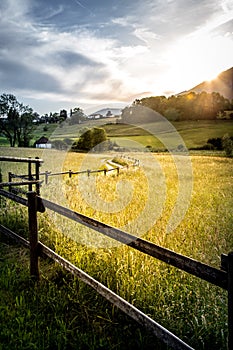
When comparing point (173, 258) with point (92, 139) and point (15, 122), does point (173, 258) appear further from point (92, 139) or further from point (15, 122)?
point (15, 122)

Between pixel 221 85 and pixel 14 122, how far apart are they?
71.5 feet

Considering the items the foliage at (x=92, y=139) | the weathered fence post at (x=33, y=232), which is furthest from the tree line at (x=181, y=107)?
the weathered fence post at (x=33, y=232)

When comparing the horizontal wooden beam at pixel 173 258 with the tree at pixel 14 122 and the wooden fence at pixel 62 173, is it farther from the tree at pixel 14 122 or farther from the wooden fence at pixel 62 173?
the tree at pixel 14 122

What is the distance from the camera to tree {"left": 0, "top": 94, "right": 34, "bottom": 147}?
26.8m

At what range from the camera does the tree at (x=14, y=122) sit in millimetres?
26812

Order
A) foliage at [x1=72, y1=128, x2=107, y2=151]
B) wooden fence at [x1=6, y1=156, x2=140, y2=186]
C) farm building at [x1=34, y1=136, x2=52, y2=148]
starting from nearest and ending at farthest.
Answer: wooden fence at [x1=6, y1=156, x2=140, y2=186]
foliage at [x1=72, y1=128, x2=107, y2=151]
farm building at [x1=34, y1=136, x2=52, y2=148]

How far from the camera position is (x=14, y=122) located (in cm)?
2898

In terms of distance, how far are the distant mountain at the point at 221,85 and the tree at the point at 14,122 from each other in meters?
17.2

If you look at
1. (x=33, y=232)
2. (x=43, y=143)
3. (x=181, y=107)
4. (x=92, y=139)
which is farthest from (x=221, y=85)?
(x=43, y=143)

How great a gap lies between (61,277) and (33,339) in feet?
3.36

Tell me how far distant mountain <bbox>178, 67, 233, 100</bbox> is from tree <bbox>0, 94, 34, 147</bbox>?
56.4 ft

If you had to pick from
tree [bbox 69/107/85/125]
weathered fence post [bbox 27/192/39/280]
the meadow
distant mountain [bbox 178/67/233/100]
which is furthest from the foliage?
weathered fence post [bbox 27/192/39/280]

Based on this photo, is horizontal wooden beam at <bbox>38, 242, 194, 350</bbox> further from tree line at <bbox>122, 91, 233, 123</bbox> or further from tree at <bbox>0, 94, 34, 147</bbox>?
tree at <bbox>0, 94, 34, 147</bbox>

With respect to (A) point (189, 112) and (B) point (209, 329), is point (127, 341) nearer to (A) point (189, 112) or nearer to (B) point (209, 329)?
(B) point (209, 329)
